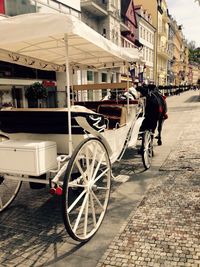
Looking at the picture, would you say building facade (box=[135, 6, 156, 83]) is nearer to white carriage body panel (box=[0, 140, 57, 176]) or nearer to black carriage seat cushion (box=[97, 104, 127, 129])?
black carriage seat cushion (box=[97, 104, 127, 129])

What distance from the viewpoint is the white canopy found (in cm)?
324

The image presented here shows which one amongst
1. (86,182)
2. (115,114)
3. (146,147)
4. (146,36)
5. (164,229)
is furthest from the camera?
(146,36)

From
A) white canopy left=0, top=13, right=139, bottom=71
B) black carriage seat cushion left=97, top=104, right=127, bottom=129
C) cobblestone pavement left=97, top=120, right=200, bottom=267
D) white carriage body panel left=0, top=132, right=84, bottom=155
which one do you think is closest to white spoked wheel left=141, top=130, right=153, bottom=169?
cobblestone pavement left=97, top=120, right=200, bottom=267

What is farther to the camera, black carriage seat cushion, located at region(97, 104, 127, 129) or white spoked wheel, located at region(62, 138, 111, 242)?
black carriage seat cushion, located at region(97, 104, 127, 129)

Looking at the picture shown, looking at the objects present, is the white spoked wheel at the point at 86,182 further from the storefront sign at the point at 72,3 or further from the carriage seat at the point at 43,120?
the storefront sign at the point at 72,3

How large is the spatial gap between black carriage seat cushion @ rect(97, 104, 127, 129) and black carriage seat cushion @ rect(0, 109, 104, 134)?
3.70 ft

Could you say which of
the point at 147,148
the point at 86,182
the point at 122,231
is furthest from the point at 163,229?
the point at 147,148

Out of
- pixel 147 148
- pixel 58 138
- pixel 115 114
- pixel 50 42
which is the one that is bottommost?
pixel 147 148

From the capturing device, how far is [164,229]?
3900 mm

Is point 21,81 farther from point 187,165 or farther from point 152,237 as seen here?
point 152,237

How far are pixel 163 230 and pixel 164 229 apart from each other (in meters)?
0.03

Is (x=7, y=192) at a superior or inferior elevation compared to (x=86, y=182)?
inferior

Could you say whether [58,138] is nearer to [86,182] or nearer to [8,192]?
[86,182]

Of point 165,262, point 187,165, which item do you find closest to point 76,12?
point 187,165
